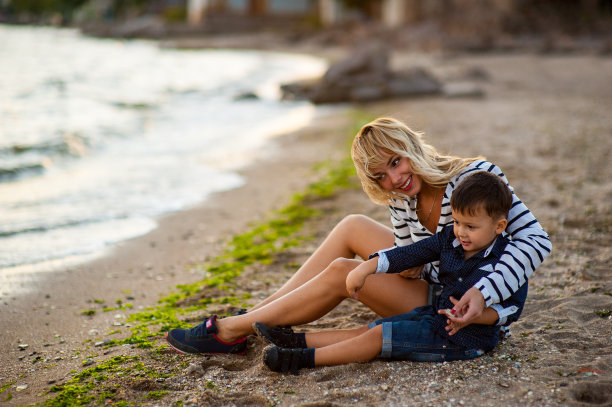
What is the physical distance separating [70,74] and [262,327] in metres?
23.2

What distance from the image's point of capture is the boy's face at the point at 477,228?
2.61 metres

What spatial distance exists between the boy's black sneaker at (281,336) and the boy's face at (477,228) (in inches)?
37.6

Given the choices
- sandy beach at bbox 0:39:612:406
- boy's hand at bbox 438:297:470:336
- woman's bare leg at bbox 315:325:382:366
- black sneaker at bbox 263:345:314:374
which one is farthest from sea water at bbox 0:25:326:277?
boy's hand at bbox 438:297:470:336

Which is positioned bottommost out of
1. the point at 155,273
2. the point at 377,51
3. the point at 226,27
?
the point at 155,273

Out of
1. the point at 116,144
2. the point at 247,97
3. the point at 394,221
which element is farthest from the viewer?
the point at 247,97

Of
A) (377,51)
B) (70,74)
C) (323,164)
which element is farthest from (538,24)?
(323,164)

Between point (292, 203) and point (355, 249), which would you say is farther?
point (292, 203)

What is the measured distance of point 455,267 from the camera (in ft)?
9.09

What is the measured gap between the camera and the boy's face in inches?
103

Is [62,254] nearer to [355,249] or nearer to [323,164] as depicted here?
[355,249]

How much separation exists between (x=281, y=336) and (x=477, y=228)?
1.11 meters

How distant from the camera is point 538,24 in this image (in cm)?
2519

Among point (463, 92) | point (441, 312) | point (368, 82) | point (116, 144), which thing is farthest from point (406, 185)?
point (368, 82)

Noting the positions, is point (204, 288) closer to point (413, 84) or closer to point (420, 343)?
point (420, 343)
